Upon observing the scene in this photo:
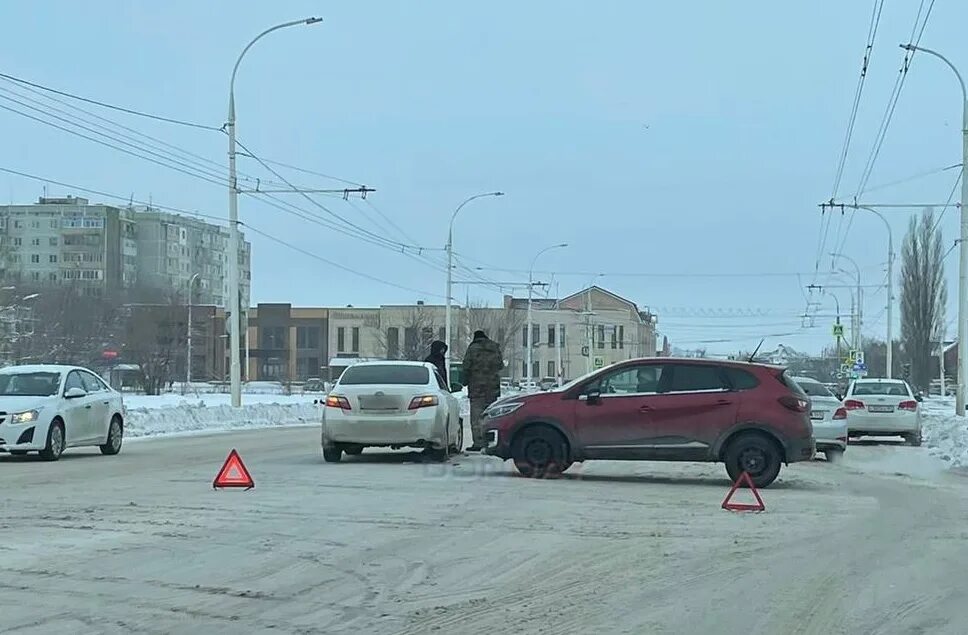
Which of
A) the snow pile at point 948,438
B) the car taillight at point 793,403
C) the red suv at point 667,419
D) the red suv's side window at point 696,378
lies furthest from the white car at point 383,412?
the snow pile at point 948,438

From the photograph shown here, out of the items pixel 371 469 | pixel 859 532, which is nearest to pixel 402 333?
pixel 371 469

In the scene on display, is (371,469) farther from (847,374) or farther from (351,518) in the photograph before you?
(847,374)

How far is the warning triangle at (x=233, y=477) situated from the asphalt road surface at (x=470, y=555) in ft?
0.62

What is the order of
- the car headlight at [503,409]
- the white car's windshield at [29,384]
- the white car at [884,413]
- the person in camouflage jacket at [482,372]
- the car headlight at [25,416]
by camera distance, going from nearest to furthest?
1. the car headlight at [503,409]
2. the car headlight at [25,416]
3. the white car's windshield at [29,384]
4. the person in camouflage jacket at [482,372]
5. the white car at [884,413]

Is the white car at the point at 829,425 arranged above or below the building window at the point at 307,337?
below

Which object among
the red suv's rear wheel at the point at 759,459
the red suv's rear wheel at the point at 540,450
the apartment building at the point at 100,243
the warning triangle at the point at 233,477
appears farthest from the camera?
the apartment building at the point at 100,243

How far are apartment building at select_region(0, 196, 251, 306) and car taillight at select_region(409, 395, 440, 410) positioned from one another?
82.4 m

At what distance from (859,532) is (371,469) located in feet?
25.2

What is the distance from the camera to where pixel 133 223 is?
112 metres

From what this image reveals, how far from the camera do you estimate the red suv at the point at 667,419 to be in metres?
15.5

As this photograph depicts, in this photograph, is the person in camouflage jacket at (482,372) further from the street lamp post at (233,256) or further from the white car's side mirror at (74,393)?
the street lamp post at (233,256)

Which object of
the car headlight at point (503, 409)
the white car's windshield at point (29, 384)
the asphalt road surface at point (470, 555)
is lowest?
the asphalt road surface at point (470, 555)

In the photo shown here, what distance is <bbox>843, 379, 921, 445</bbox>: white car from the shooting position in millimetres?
27344

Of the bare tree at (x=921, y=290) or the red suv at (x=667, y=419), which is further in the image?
the bare tree at (x=921, y=290)
